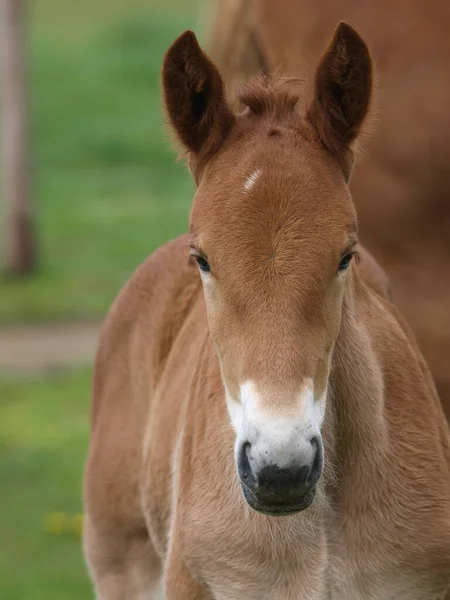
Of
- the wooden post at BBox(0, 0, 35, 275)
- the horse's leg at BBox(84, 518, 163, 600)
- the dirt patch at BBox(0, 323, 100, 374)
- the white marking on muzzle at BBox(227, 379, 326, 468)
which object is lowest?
the horse's leg at BBox(84, 518, 163, 600)

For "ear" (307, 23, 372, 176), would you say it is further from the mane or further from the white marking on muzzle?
the white marking on muzzle

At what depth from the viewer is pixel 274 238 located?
318 cm

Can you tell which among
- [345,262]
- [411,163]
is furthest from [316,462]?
[411,163]

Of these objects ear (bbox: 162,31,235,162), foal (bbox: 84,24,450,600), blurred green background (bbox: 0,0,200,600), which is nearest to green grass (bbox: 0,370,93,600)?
blurred green background (bbox: 0,0,200,600)

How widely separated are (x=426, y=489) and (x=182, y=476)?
76 centimetres

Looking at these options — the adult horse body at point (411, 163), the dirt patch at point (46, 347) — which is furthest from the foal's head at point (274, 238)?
the dirt patch at point (46, 347)

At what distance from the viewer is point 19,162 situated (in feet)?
47.8

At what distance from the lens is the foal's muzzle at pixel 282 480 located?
2.98 metres

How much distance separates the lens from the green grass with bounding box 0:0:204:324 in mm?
14547

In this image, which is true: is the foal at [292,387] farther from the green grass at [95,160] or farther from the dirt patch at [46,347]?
the green grass at [95,160]

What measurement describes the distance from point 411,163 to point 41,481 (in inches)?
155

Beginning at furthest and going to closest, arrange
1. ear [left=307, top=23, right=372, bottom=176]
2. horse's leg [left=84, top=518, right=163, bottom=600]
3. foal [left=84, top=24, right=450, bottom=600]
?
horse's leg [left=84, top=518, right=163, bottom=600] < ear [left=307, top=23, right=372, bottom=176] < foal [left=84, top=24, right=450, bottom=600]

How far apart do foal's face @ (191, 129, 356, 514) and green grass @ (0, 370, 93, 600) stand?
13.7 feet

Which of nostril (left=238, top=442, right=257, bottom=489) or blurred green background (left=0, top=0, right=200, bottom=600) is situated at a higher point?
blurred green background (left=0, top=0, right=200, bottom=600)
